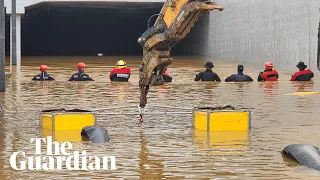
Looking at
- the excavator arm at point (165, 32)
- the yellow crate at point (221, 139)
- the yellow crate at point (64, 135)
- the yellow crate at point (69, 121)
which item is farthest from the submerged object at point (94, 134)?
the excavator arm at point (165, 32)

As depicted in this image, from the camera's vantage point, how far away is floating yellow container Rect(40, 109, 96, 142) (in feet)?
49.1

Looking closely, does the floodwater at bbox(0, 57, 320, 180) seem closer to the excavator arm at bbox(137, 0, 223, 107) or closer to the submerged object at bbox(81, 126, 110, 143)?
the submerged object at bbox(81, 126, 110, 143)

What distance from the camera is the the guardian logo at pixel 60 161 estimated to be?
438 inches

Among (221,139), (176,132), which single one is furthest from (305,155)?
(176,132)

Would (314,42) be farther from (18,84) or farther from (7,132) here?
(7,132)

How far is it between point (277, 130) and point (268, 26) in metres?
29.0

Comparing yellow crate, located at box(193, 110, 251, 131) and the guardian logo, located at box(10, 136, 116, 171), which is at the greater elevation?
yellow crate, located at box(193, 110, 251, 131)

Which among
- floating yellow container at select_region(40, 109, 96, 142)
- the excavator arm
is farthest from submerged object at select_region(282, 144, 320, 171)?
floating yellow container at select_region(40, 109, 96, 142)

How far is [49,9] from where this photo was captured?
69.8 metres

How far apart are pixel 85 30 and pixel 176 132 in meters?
65.5

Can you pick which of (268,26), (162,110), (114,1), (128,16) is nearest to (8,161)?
(162,110)

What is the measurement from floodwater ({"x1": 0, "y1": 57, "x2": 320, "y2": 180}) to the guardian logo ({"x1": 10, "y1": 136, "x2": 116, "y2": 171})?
0.49 feet

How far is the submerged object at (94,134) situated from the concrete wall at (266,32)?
21.7m

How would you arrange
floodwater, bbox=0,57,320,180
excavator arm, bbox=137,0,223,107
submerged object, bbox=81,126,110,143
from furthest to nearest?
excavator arm, bbox=137,0,223,107, submerged object, bbox=81,126,110,143, floodwater, bbox=0,57,320,180
